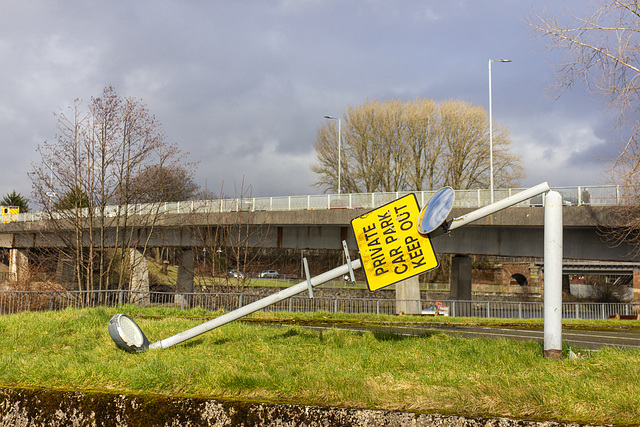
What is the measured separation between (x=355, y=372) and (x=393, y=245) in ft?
5.70

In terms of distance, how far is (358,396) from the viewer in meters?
4.20

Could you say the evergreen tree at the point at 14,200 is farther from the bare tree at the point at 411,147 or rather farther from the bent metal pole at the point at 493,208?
the bent metal pole at the point at 493,208

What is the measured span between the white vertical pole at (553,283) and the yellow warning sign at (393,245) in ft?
4.29

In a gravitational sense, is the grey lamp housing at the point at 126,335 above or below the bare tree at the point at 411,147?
below

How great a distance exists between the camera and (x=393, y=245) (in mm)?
6242

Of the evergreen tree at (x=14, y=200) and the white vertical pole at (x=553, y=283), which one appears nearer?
the white vertical pole at (x=553, y=283)

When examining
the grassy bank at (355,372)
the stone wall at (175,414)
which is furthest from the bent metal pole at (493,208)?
the stone wall at (175,414)

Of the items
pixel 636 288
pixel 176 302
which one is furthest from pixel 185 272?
pixel 636 288

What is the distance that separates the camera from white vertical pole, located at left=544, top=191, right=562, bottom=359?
19.0 ft

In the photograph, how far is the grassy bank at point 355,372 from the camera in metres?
3.95

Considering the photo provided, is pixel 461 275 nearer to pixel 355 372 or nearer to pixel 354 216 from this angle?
pixel 354 216

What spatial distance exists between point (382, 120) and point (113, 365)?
166 feet

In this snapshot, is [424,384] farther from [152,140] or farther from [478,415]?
[152,140]

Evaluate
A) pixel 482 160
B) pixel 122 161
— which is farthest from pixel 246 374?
pixel 482 160
